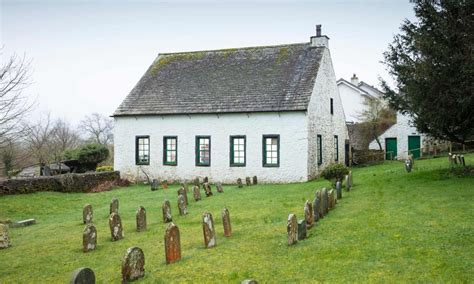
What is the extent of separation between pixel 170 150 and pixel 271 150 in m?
7.18

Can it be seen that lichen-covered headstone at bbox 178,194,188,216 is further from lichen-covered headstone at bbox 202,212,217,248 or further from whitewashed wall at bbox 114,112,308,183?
whitewashed wall at bbox 114,112,308,183

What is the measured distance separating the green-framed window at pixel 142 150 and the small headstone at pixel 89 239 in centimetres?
1793

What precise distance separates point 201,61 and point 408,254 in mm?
25576

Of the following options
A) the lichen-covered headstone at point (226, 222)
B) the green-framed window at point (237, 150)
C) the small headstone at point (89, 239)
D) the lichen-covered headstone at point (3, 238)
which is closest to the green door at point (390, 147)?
the green-framed window at point (237, 150)

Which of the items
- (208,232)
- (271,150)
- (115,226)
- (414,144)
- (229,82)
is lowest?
(115,226)

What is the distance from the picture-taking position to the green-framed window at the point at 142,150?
29969 mm

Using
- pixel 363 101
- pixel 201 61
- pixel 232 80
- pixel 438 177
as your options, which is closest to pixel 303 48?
pixel 232 80

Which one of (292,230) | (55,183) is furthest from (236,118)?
(292,230)

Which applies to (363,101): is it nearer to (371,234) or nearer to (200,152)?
(200,152)

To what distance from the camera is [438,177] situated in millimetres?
20750

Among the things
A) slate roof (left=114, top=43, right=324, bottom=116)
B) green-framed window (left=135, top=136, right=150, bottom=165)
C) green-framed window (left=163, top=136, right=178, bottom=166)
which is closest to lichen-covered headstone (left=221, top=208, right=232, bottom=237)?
slate roof (left=114, top=43, right=324, bottom=116)

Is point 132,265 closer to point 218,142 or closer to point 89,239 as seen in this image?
point 89,239

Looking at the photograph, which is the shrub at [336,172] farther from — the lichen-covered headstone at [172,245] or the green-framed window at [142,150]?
the green-framed window at [142,150]

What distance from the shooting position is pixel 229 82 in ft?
97.1
